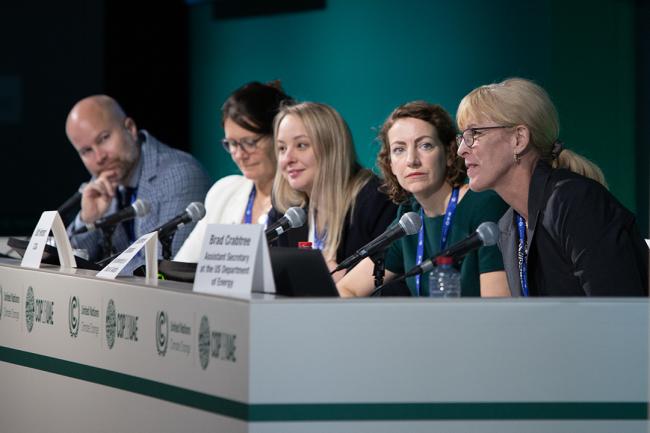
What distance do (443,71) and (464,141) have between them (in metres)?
3.07

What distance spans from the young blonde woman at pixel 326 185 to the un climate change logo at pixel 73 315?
141cm

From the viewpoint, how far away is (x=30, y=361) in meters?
2.79

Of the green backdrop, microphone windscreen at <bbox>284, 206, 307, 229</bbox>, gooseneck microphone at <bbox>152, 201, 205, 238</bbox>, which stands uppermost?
the green backdrop

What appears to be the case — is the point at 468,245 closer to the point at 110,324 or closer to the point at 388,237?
the point at 388,237

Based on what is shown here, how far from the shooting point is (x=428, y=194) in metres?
3.54

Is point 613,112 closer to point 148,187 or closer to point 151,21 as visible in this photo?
point 148,187

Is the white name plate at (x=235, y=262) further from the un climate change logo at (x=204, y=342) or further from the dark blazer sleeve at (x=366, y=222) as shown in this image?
the dark blazer sleeve at (x=366, y=222)

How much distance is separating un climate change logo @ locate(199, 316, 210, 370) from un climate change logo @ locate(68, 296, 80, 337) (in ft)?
1.82

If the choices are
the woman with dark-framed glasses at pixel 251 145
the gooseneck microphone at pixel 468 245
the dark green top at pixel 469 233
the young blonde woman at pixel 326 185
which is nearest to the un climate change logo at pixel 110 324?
the gooseneck microphone at pixel 468 245

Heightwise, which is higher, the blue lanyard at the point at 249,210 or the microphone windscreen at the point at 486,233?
the microphone windscreen at the point at 486,233

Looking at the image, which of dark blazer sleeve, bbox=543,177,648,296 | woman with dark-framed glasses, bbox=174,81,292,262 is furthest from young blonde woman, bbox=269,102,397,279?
dark blazer sleeve, bbox=543,177,648,296

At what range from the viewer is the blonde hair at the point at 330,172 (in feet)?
13.1

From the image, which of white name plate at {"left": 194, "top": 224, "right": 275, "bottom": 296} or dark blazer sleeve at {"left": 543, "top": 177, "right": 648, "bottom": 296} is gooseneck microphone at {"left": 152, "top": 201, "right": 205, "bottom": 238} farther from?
dark blazer sleeve at {"left": 543, "top": 177, "right": 648, "bottom": 296}

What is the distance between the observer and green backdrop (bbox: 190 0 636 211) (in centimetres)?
544
